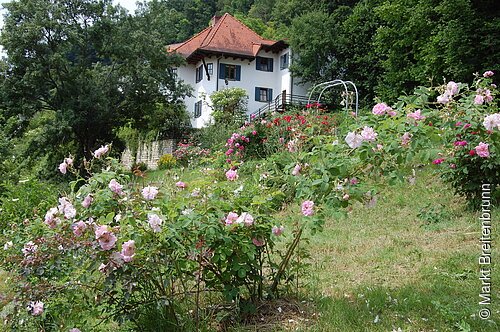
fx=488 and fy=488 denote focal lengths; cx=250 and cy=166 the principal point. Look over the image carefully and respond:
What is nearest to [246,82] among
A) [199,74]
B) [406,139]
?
[199,74]

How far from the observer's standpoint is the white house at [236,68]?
26812 millimetres

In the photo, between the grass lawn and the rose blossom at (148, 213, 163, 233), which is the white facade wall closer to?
the grass lawn

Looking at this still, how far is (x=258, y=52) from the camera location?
92.0 feet

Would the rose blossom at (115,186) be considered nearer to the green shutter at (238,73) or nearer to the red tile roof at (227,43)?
the red tile roof at (227,43)

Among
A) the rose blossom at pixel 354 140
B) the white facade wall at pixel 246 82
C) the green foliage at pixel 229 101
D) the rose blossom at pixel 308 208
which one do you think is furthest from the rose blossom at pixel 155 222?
the white facade wall at pixel 246 82

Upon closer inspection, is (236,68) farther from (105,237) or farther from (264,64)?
(105,237)

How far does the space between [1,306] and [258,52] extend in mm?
26329

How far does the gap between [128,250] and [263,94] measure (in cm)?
2617

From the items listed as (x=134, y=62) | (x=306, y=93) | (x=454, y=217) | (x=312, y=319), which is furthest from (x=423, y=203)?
(x=306, y=93)

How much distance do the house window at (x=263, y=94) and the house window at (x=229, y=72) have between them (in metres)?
1.42

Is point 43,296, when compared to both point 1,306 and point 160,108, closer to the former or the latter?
point 1,306

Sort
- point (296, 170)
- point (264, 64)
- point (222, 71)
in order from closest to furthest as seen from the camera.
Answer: point (296, 170)
point (222, 71)
point (264, 64)

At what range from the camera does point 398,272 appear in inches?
168

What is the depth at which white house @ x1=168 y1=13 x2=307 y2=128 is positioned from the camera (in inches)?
1056
